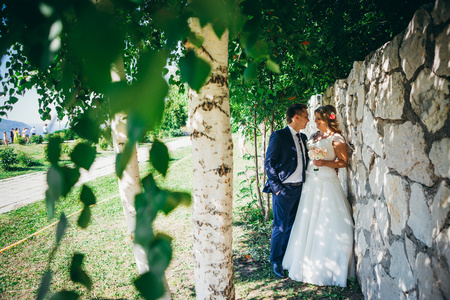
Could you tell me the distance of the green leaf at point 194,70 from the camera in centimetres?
46

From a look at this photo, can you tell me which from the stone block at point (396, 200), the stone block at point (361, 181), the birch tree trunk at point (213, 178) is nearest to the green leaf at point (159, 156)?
the birch tree trunk at point (213, 178)

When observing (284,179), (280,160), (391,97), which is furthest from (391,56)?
(284,179)

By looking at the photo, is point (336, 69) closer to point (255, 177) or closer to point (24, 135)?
point (255, 177)

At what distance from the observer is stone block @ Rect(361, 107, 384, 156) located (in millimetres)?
2227

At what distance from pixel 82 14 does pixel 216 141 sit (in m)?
1.16

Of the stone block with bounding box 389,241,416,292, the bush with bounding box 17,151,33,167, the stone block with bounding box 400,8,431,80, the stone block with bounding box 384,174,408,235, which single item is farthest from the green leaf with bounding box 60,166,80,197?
the bush with bounding box 17,151,33,167

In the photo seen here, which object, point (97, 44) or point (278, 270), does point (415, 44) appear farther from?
point (278, 270)

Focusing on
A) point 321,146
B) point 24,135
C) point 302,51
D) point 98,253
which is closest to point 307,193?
point 321,146

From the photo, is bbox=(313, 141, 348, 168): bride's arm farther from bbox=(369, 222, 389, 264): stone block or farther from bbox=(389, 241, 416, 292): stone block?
bbox=(389, 241, 416, 292): stone block

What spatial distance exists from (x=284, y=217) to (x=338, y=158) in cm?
113

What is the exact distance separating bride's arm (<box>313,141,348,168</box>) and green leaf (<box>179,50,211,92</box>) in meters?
3.02

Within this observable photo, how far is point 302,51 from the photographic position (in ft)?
8.08

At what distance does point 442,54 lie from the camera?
1.31m

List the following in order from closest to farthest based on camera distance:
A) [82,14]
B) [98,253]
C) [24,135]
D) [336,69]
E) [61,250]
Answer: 1. [82,14]
2. [336,69]
3. [98,253]
4. [61,250]
5. [24,135]
